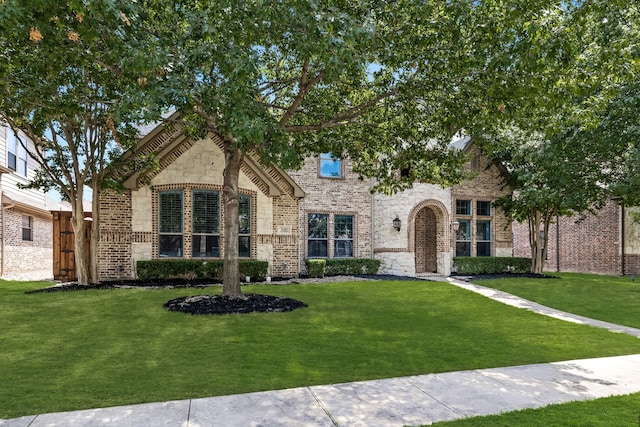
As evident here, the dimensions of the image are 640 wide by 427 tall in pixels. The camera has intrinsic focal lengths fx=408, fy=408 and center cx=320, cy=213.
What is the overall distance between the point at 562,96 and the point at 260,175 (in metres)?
10.1

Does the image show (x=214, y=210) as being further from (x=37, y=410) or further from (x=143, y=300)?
(x=37, y=410)

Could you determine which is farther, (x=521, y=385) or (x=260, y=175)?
(x=260, y=175)

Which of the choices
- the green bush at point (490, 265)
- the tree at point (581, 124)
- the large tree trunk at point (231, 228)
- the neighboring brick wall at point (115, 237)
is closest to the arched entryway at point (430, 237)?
the green bush at point (490, 265)

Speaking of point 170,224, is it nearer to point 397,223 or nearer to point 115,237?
point 115,237

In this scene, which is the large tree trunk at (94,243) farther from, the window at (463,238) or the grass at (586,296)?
the window at (463,238)

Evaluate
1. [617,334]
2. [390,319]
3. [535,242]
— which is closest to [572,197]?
[535,242]

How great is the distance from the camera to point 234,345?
6.36 metres

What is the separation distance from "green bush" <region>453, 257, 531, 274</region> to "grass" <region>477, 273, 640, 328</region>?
2.71m

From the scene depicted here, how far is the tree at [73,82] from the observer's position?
6230mm

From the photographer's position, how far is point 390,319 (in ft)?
29.1

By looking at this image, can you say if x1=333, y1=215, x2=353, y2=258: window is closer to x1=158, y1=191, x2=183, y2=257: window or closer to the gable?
the gable

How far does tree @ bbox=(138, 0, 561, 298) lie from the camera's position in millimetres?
6461

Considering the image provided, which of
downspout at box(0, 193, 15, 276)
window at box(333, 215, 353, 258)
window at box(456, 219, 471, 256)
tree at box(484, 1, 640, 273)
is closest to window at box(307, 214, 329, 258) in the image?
window at box(333, 215, 353, 258)

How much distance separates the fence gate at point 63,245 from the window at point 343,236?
31.2 ft
